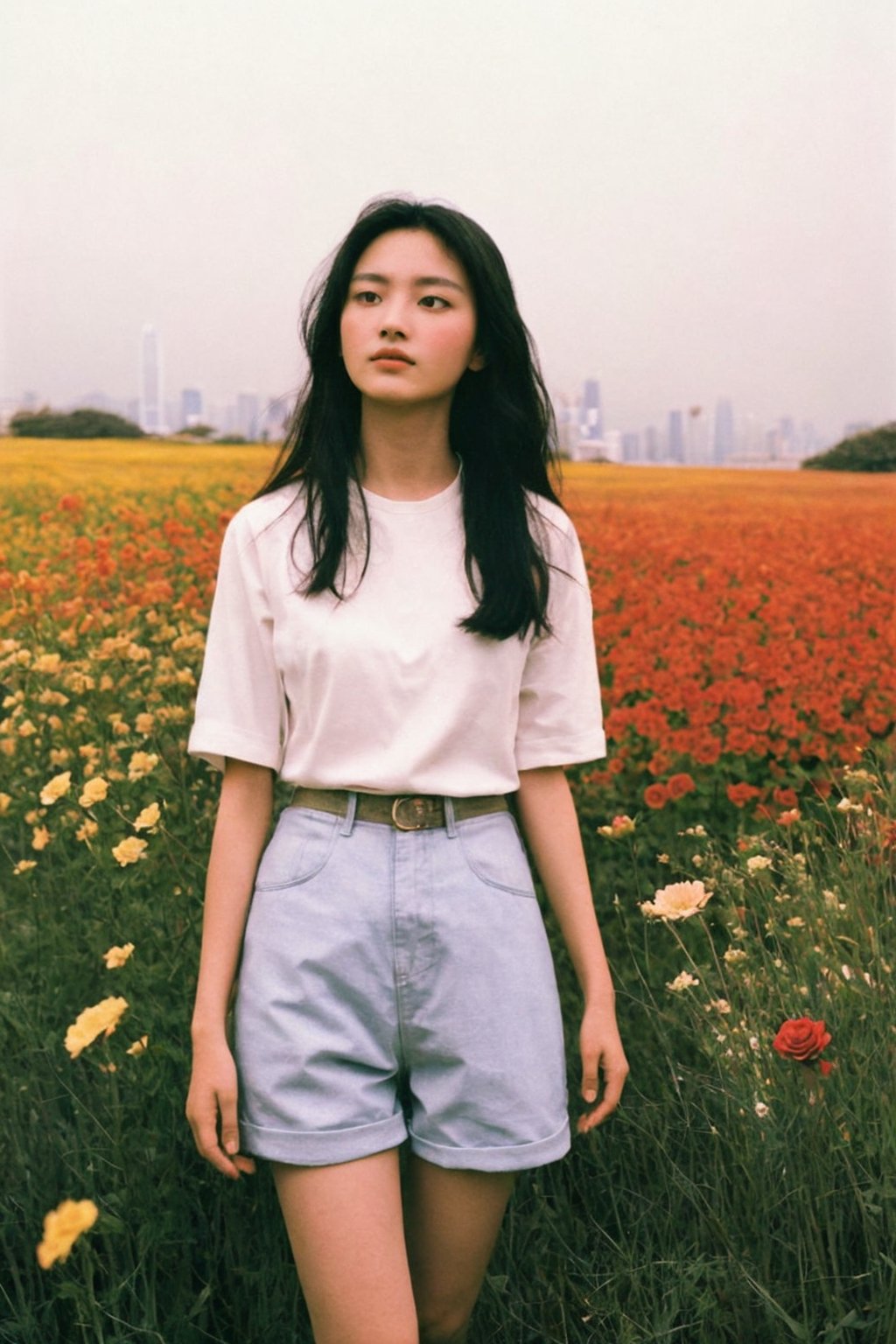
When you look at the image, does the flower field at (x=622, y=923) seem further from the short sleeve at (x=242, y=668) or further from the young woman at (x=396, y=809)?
the short sleeve at (x=242, y=668)

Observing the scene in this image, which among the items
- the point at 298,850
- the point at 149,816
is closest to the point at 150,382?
the point at 149,816

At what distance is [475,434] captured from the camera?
1.65 meters

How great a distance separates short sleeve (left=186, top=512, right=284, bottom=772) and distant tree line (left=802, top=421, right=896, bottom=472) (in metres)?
2.00

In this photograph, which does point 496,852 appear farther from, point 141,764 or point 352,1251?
point 141,764

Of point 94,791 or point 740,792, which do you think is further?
point 740,792

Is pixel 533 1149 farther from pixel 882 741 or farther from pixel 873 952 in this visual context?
pixel 882 741

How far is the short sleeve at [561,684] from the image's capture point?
1600 millimetres

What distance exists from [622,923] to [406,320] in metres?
1.35

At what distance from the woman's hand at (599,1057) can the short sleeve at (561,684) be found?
0.29 meters

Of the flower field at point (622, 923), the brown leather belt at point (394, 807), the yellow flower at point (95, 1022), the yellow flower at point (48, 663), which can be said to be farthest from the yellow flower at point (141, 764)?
the brown leather belt at point (394, 807)

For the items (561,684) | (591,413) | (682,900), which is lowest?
(682,900)

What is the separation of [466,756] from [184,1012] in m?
0.70

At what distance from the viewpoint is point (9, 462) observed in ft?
10.3

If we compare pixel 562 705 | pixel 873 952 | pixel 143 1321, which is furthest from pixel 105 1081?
pixel 873 952
